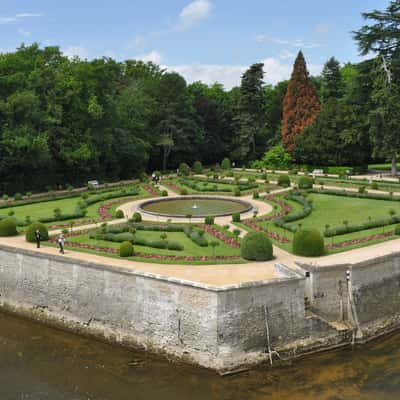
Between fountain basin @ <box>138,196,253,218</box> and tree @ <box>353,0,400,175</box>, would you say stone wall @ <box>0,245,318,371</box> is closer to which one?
fountain basin @ <box>138,196,253,218</box>

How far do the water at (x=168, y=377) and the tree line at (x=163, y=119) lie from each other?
22561 millimetres

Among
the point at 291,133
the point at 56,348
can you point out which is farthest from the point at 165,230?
the point at 291,133

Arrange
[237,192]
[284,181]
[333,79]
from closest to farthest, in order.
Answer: [237,192] < [284,181] < [333,79]

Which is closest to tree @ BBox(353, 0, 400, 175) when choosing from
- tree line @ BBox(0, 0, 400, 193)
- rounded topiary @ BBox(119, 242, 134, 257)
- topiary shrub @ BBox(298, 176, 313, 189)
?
tree line @ BBox(0, 0, 400, 193)

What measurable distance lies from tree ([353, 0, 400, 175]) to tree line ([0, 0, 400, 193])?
0.09 metres

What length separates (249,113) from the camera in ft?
206

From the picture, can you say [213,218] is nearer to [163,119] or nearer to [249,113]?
[163,119]

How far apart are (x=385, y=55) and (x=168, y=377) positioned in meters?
39.0

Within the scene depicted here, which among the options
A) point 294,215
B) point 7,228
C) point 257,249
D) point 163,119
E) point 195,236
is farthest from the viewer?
point 163,119

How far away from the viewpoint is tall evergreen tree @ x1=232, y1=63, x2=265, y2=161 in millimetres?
61906

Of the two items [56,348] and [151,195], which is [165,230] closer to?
[56,348]

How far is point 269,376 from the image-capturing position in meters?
17.0

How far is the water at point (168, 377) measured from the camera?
1598cm

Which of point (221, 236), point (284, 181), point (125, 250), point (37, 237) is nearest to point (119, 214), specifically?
point (37, 237)
